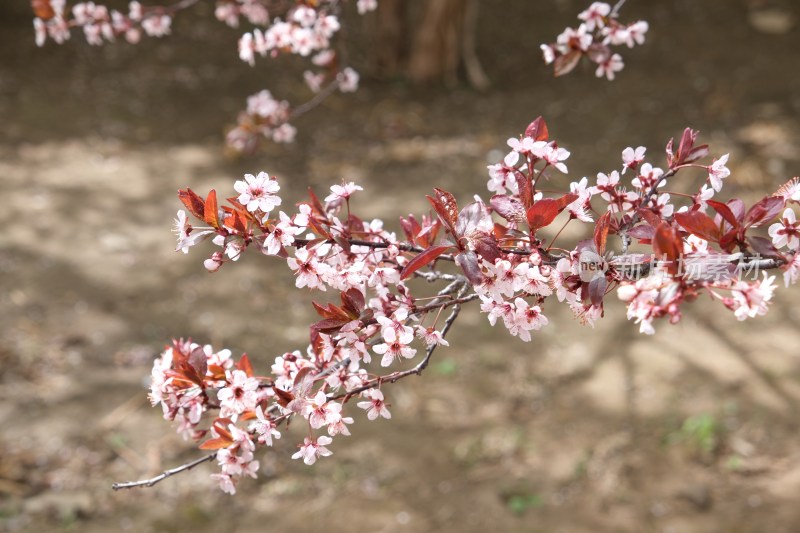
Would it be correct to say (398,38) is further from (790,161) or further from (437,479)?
(437,479)

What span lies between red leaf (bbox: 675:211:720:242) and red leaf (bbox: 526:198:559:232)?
134 mm

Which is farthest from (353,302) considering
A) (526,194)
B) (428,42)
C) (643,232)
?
(428,42)

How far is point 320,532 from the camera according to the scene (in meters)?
2.44

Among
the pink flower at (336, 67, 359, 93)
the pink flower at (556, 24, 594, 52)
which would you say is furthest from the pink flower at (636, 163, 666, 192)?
the pink flower at (336, 67, 359, 93)

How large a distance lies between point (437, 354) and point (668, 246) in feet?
7.96

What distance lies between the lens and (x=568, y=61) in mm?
1339

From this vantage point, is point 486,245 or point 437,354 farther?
point 437,354

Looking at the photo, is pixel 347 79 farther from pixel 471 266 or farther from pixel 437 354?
pixel 437 354

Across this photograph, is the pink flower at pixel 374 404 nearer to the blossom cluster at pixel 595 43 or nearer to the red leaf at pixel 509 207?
the red leaf at pixel 509 207

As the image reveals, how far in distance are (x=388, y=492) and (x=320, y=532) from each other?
0.91ft

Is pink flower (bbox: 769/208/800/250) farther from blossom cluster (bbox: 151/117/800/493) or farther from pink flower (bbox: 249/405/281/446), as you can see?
pink flower (bbox: 249/405/281/446)

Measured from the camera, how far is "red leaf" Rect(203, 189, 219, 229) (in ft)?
3.00

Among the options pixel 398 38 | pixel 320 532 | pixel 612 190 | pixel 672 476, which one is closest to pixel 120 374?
pixel 320 532

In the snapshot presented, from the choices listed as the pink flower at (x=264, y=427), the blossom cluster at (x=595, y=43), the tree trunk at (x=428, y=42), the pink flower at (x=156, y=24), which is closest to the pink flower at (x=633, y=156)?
the blossom cluster at (x=595, y=43)
